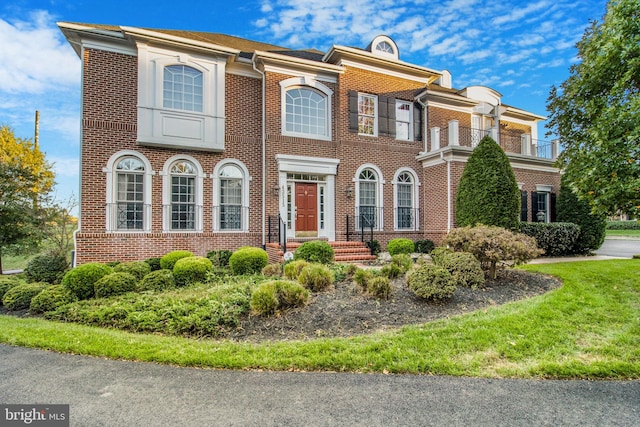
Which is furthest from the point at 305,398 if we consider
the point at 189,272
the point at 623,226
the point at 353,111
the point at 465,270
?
the point at 623,226

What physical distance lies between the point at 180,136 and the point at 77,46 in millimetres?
3812

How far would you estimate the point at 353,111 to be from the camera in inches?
483

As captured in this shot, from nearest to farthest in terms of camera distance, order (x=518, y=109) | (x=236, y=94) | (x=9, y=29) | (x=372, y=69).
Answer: (x=9, y=29), (x=236, y=94), (x=372, y=69), (x=518, y=109)

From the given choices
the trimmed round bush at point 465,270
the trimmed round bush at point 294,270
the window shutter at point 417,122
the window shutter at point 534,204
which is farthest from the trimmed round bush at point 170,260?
the window shutter at point 534,204

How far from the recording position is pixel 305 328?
15.3ft

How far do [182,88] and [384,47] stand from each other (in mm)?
7717

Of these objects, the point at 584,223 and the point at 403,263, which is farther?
the point at 584,223

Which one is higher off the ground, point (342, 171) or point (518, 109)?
point (518, 109)

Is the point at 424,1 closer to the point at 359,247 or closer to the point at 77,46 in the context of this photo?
the point at 359,247

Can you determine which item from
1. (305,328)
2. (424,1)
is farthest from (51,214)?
(424,1)

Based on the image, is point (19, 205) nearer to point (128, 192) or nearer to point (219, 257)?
point (128, 192)

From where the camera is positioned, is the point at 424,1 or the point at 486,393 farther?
the point at 424,1

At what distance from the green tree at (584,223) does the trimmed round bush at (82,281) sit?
14.6 metres

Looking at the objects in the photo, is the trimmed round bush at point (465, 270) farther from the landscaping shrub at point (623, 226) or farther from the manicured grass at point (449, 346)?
the landscaping shrub at point (623, 226)
